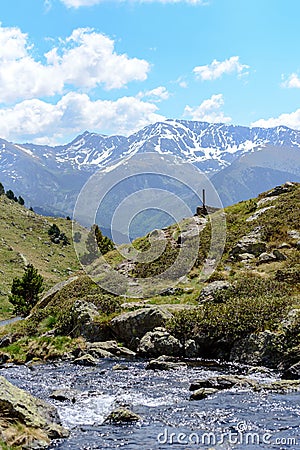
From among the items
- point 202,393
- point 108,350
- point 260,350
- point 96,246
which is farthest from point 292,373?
point 96,246

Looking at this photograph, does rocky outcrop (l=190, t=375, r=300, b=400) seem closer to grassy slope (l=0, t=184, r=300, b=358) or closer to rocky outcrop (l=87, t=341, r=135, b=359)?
grassy slope (l=0, t=184, r=300, b=358)

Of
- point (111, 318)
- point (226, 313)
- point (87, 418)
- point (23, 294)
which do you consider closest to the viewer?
point (87, 418)

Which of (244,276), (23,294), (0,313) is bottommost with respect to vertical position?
(0,313)

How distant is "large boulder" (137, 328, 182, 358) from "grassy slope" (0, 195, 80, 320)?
62138 millimetres

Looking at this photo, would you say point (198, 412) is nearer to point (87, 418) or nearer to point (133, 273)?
point (87, 418)

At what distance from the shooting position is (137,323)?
3650 centimetres

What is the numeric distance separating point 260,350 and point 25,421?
18.5 metres

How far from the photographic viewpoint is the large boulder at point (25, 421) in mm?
16094

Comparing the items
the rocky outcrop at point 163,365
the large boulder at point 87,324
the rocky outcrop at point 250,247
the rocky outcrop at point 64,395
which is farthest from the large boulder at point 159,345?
the rocky outcrop at point 250,247

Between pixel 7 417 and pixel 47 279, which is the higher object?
pixel 7 417

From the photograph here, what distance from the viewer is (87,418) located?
789 inches

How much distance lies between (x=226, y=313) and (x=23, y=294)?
1579 inches

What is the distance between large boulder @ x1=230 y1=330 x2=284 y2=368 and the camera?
1154 inches

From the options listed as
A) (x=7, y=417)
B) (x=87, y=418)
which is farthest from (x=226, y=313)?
(x=7, y=417)
